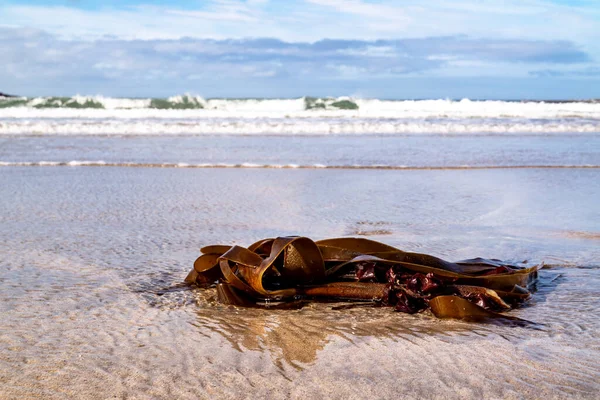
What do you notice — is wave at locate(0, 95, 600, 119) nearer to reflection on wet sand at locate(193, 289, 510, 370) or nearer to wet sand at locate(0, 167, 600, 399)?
wet sand at locate(0, 167, 600, 399)

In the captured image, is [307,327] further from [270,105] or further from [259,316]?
[270,105]

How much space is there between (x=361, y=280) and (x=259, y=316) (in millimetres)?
464

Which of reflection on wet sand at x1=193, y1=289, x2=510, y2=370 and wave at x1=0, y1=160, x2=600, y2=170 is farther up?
wave at x1=0, y1=160, x2=600, y2=170

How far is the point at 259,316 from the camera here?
2432 mm

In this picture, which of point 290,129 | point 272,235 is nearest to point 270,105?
point 290,129

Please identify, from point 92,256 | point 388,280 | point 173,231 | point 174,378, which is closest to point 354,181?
point 173,231

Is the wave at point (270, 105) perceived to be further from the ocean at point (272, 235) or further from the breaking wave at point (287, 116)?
the ocean at point (272, 235)

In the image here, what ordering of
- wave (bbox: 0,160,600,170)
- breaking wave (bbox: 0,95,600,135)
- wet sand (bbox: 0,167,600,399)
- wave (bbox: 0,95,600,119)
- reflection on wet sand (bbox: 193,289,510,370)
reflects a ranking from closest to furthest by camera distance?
1. wet sand (bbox: 0,167,600,399)
2. reflection on wet sand (bbox: 193,289,510,370)
3. wave (bbox: 0,160,600,170)
4. breaking wave (bbox: 0,95,600,135)
5. wave (bbox: 0,95,600,119)

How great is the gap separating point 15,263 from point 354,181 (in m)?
3.96

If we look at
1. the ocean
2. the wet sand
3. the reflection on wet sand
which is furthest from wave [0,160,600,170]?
the reflection on wet sand

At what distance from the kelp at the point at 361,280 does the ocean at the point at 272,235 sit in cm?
8

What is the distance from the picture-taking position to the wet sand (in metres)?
1.85

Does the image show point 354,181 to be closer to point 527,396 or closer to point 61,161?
point 61,161

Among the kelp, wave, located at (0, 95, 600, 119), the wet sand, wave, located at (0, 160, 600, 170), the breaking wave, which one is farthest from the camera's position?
wave, located at (0, 95, 600, 119)
